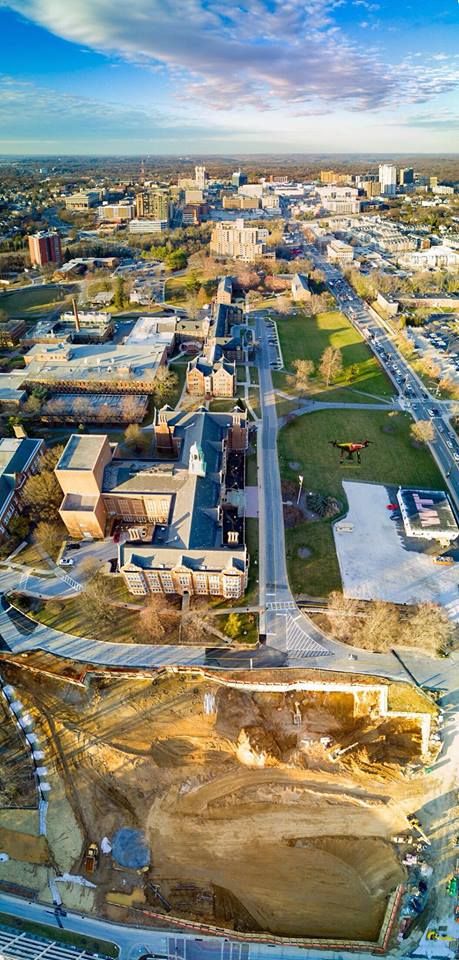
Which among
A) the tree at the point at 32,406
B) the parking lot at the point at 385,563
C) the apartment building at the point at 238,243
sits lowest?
the parking lot at the point at 385,563

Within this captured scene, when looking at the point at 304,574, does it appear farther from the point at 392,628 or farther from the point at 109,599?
the point at 109,599

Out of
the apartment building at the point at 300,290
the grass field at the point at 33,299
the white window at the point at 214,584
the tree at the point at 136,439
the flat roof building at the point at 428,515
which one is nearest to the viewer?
the white window at the point at 214,584

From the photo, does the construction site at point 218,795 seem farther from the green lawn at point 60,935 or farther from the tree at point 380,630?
the tree at point 380,630

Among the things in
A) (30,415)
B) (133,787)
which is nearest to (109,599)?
(133,787)

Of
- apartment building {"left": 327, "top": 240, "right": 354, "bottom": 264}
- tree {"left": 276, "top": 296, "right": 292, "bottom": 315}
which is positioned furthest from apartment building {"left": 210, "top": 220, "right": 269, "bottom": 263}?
tree {"left": 276, "top": 296, "right": 292, "bottom": 315}

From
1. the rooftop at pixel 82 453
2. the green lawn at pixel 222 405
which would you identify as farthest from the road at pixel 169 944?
the green lawn at pixel 222 405

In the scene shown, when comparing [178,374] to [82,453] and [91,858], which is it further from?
[91,858]
